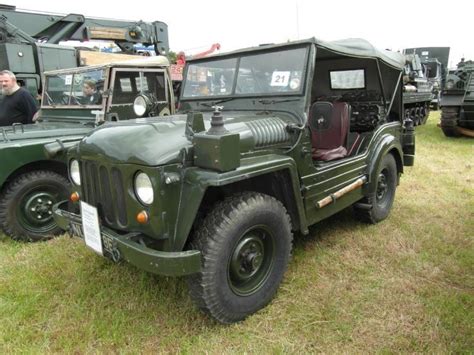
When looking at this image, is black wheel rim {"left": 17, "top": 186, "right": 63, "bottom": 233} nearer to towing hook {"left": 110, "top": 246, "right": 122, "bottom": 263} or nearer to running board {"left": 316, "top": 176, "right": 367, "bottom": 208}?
towing hook {"left": 110, "top": 246, "right": 122, "bottom": 263}

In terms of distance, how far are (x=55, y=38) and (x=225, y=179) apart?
8.68 metres

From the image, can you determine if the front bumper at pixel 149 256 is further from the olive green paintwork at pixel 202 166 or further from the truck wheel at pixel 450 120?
the truck wheel at pixel 450 120

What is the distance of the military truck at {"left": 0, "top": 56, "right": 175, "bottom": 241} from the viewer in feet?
12.3

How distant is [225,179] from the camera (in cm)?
219

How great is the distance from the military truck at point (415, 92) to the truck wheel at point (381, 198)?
7.39 metres

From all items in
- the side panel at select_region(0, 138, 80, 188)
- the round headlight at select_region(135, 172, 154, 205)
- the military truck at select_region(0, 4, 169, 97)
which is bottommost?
the side panel at select_region(0, 138, 80, 188)

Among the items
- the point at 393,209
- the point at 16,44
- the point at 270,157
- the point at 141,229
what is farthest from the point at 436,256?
the point at 16,44

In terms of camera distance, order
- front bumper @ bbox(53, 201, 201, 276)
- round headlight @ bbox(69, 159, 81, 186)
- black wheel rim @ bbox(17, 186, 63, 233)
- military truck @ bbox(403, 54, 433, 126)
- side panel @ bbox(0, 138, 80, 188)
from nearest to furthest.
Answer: front bumper @ bbox(53, 201, 201, 276), round headlight @ bbox(69, 159, 81, 186), side panel @ bbox(0, 138, 80, 188), black wheel rim @ bbox(17, 186, 63, 233), military truck @ bbox(403, 54, 433, 126)

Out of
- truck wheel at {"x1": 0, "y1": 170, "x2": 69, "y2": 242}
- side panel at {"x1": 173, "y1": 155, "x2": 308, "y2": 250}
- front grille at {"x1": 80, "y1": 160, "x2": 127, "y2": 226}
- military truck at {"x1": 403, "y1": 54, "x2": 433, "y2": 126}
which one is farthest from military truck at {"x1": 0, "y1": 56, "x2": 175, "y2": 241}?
military truck at {"x1": 403, "y1": 54, "x2": 433, "y2": 126}

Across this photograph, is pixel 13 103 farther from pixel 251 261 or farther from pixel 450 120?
pixel 450 120

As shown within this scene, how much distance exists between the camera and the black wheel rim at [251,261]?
2469 millimetres

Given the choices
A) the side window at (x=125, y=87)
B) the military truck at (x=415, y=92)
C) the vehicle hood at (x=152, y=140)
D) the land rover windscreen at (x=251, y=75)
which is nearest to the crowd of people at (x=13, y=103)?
the side window at (x=125, y=87)

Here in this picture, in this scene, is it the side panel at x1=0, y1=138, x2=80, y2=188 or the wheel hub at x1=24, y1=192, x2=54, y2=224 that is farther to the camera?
the wheel hub at x1=24, y1=192, x2=54, y2=224

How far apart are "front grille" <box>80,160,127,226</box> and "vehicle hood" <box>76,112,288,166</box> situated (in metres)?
0.08
